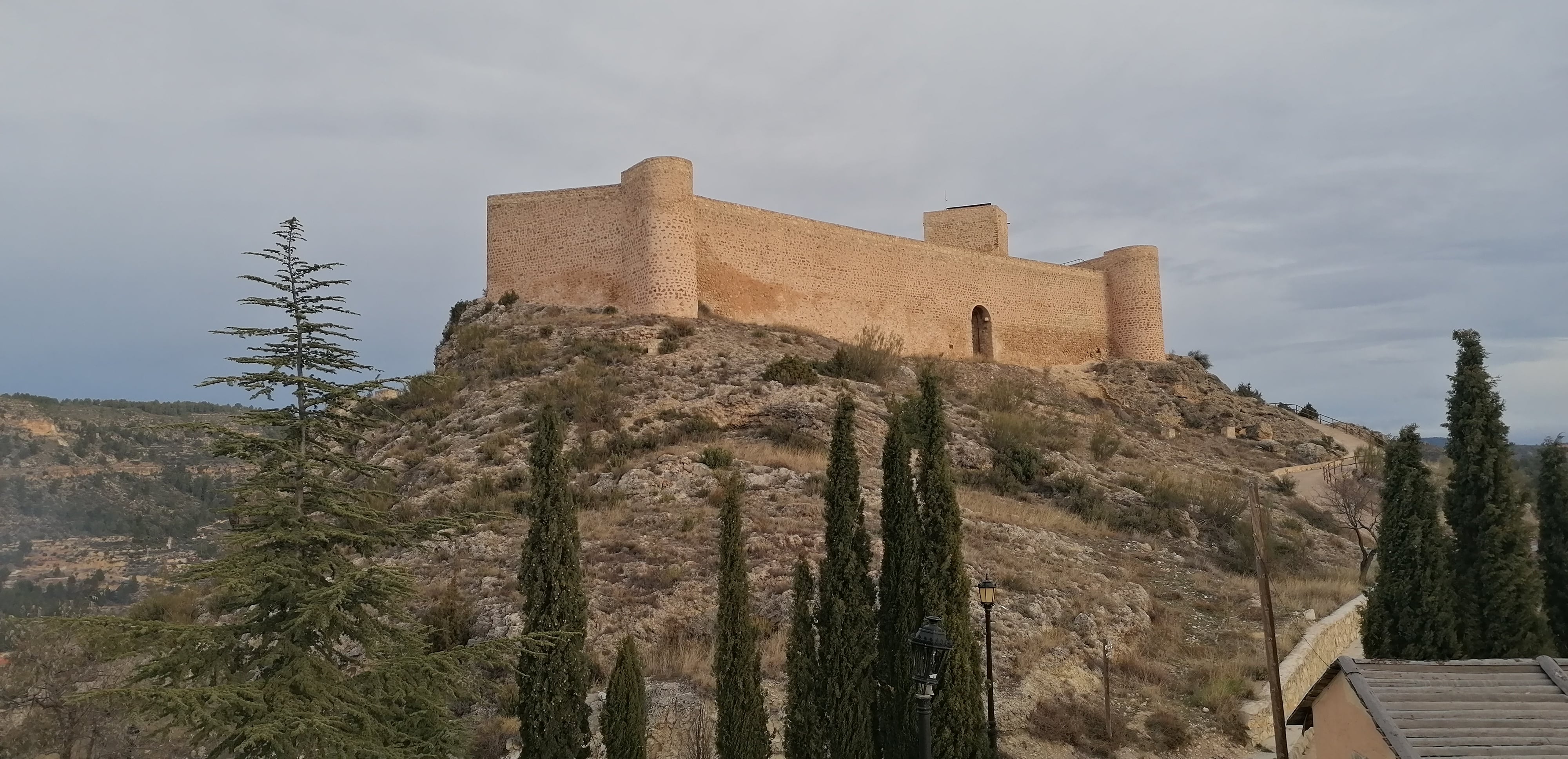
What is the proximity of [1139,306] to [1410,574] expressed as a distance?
27.3m

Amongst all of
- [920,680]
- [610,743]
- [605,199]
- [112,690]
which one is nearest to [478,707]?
[610,743]

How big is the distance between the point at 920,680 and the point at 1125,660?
802cm

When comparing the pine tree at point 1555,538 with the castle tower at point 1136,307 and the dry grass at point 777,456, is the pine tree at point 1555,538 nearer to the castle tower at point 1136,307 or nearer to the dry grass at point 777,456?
the dry grass at point 777,456

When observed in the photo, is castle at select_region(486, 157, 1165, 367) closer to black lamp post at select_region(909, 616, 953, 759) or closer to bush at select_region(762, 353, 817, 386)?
bush at select_region(762, 353, 817, 386)

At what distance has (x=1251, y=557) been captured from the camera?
1816 centimetres

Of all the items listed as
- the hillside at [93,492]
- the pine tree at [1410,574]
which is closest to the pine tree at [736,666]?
the pine tree at [1410,574]

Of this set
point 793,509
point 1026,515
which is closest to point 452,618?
point 793,509

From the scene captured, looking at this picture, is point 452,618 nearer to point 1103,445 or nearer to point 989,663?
point 989,663

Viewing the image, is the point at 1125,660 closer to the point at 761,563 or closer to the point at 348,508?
the point at 761,563

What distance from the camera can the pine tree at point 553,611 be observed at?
770 centimetres

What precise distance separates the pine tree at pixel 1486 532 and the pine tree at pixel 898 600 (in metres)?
5.31

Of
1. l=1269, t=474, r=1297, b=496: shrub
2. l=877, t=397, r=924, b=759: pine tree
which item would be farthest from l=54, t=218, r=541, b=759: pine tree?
l=1269, t=474, r=1297, b=496: shrub

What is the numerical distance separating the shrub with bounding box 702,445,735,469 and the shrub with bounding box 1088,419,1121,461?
11253 millimetres

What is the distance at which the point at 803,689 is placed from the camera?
8367 mm
